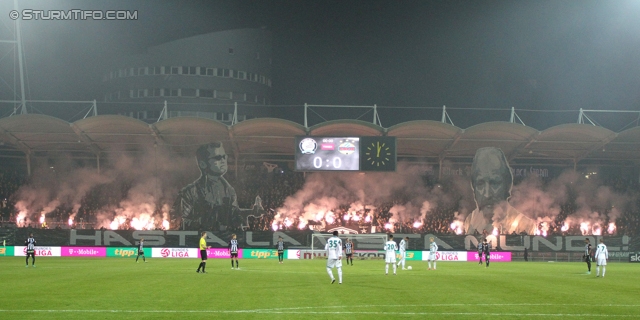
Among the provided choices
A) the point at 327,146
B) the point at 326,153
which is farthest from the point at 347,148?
the point at 326,153

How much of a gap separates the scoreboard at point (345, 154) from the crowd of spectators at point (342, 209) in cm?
945

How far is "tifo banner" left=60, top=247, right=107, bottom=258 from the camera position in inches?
2154

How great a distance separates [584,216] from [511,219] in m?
10.4

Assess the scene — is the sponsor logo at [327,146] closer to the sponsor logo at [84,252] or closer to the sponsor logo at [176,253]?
the sponsor logo at [176,253]

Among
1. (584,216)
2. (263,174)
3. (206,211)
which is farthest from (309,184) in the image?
(584,216)

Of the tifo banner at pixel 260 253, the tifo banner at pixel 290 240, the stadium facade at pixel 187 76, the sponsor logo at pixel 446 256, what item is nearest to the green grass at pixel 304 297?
the sponsor logo at pixel 446 256

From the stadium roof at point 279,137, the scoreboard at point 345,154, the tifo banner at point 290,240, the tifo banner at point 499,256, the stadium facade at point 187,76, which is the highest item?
the stadium facade at point 187,76

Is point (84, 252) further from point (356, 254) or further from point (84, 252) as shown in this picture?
point (356, 254)

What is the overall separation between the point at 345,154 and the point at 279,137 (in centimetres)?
902

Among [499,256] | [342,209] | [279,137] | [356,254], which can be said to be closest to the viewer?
[356,254]

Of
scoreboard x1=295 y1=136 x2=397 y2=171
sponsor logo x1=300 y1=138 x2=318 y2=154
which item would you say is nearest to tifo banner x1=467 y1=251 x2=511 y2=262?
scoreboard x1=295 y1=136 x2=397 y2=171

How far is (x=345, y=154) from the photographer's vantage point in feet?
185

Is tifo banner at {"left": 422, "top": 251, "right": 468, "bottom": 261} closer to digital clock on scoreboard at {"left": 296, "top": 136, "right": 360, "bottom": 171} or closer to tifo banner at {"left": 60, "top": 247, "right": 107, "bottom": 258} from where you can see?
digital clock on scoreboard at {"left": 296, "top": 136, "right": 360, "bottom": 171}

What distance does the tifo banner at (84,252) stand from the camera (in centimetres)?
5472
